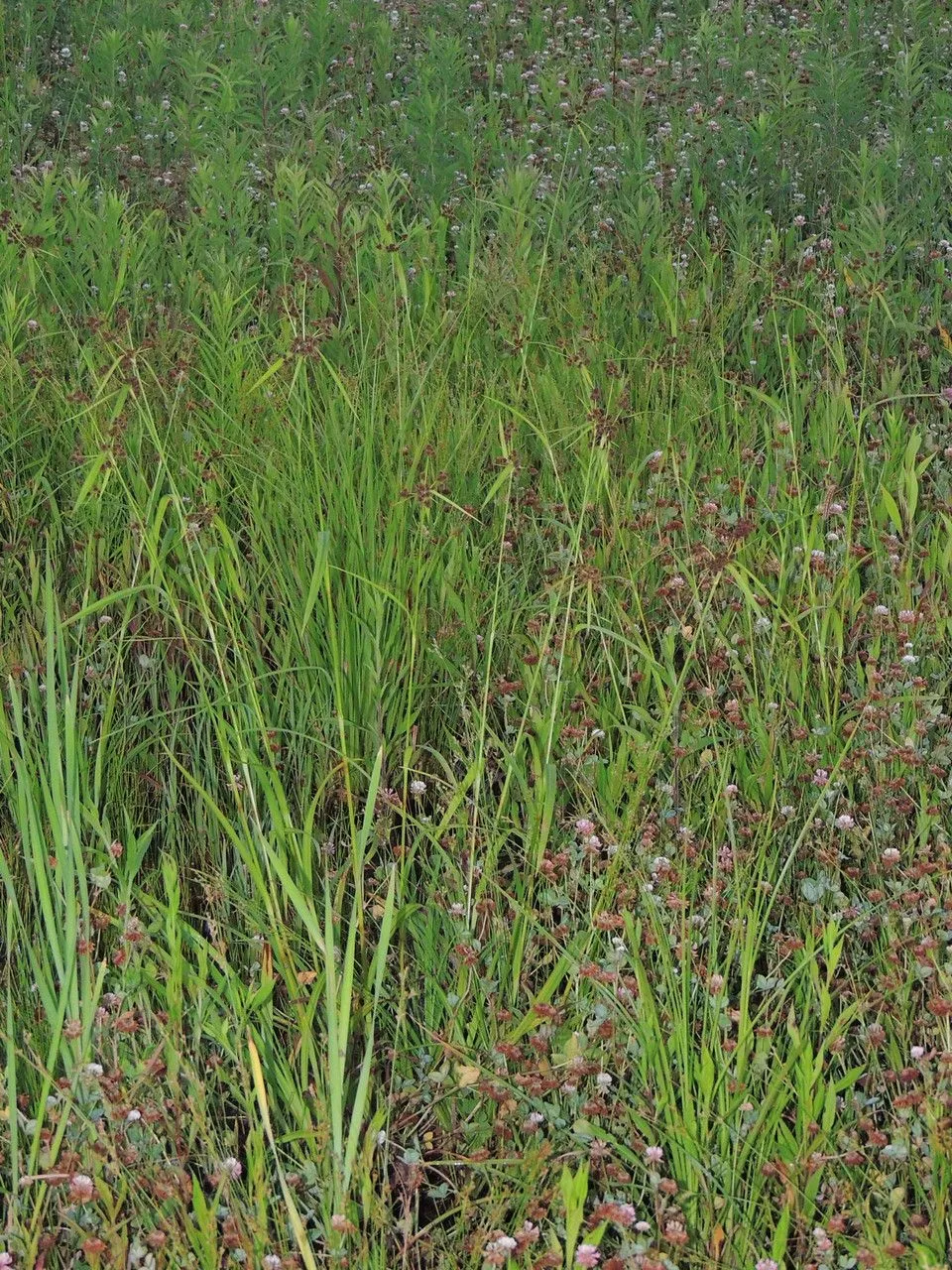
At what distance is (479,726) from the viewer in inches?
112

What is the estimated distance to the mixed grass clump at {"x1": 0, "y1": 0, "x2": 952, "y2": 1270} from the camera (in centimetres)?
204

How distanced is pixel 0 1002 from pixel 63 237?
326 cm

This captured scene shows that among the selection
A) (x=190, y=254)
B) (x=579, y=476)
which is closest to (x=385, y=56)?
(x=190, y=254)

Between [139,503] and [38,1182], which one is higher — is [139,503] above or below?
above

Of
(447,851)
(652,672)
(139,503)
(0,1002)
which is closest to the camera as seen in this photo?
(0,1002)

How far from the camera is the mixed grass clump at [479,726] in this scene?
204 cm

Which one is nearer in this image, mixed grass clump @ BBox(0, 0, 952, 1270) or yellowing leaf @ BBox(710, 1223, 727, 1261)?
yellowing leaf @ BBox(710, 1223, 727, 1261)

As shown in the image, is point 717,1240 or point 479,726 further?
point 479,726

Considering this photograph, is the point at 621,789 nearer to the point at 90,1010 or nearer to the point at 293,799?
the point at 293,799

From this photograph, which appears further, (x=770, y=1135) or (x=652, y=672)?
(x=652, y=672)

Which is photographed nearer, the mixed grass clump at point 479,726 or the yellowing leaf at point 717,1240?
the yellowing leaf at point 717,1240

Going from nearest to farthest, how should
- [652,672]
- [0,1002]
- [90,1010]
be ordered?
[90,1010]
[0,1002]
[652,672]

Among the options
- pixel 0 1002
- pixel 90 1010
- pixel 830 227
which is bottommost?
pixel 0 1002

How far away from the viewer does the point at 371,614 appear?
3070 mm
